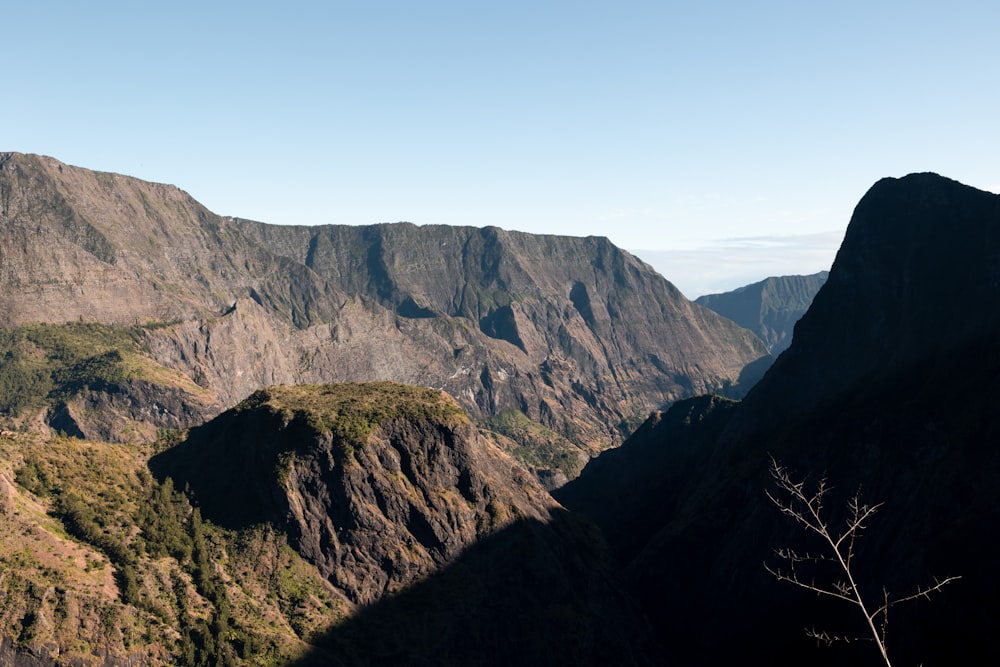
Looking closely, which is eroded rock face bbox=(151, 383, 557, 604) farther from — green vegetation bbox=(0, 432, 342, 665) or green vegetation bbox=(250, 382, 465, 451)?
green vegetation bbox=(0, 432, 342, 665)

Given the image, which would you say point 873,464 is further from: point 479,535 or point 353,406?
point 353,406

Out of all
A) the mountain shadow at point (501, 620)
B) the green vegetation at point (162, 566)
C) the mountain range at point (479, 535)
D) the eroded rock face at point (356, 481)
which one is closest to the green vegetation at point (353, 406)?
the eroded rock face at point (356, 481)

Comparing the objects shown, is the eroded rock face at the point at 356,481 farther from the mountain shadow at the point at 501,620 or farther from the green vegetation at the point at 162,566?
the green vegetation at the point at 162,566

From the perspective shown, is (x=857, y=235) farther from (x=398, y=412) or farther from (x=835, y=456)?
(x=398, y=412)

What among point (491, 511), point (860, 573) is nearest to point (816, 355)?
point (860, 573)

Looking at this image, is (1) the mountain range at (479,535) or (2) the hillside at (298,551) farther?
(2) the hillside at (298,551)

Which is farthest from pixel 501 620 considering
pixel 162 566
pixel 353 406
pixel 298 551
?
pixel 162 566
